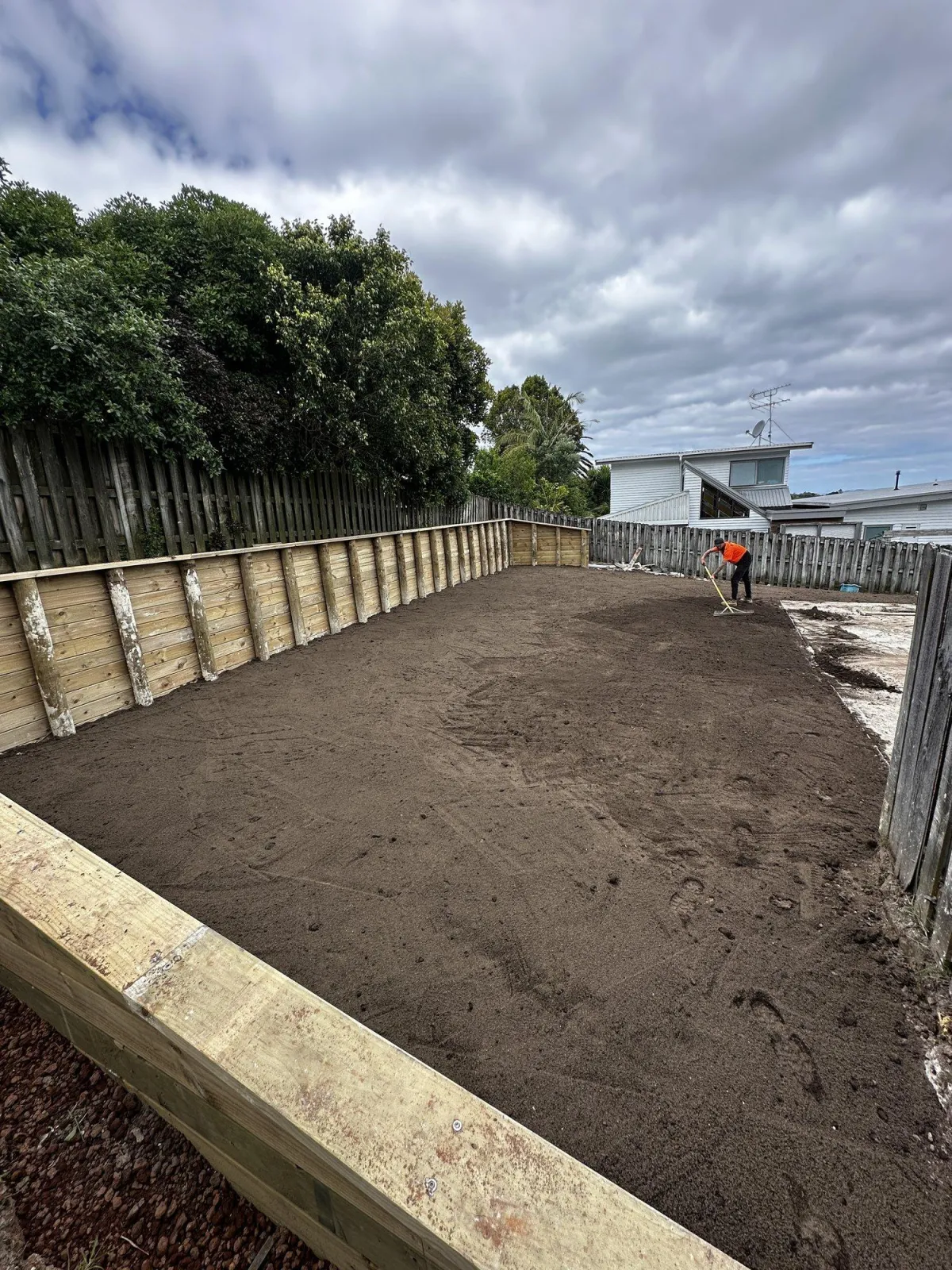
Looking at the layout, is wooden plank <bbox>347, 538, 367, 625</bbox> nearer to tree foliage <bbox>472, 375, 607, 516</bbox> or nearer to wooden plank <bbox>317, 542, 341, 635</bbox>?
wooden plank <bbox>317, 542, 341, 635</bbox>

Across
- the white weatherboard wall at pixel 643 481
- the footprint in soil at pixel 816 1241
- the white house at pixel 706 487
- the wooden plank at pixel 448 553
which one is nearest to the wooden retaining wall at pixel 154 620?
the wooden plank at pixel 448 553

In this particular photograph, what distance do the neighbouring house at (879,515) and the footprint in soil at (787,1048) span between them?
2717 centimetres

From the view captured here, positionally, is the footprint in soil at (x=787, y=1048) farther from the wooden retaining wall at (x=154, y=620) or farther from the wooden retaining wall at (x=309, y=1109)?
the wooden retaining wall at (x=154, y=620)

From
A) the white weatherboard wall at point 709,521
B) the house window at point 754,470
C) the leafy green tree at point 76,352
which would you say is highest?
the leafy green tree at point 76,352

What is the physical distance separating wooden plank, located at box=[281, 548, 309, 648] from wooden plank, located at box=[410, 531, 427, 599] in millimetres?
3461

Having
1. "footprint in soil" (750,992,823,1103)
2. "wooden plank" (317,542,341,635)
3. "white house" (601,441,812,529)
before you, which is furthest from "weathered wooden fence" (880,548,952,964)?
"white house" (601,441,812,529)

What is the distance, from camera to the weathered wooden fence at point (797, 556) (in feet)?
47.0

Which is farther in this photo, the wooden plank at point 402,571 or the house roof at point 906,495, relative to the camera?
the house roof at point 906,495

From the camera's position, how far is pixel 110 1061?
159 cm

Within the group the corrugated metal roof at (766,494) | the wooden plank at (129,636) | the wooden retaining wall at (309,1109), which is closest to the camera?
the wooden retaining wall at (309,1109)

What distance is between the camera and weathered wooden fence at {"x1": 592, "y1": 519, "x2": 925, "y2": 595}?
14.3 m

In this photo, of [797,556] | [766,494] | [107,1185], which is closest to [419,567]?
[107,1185]

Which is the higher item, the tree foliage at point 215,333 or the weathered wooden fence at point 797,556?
the tree foliage at point 215,333

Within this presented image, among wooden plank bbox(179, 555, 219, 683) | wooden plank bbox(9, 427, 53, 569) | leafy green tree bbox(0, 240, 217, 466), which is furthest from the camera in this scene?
wooden plank bbox(9, 427, 53, 569)
